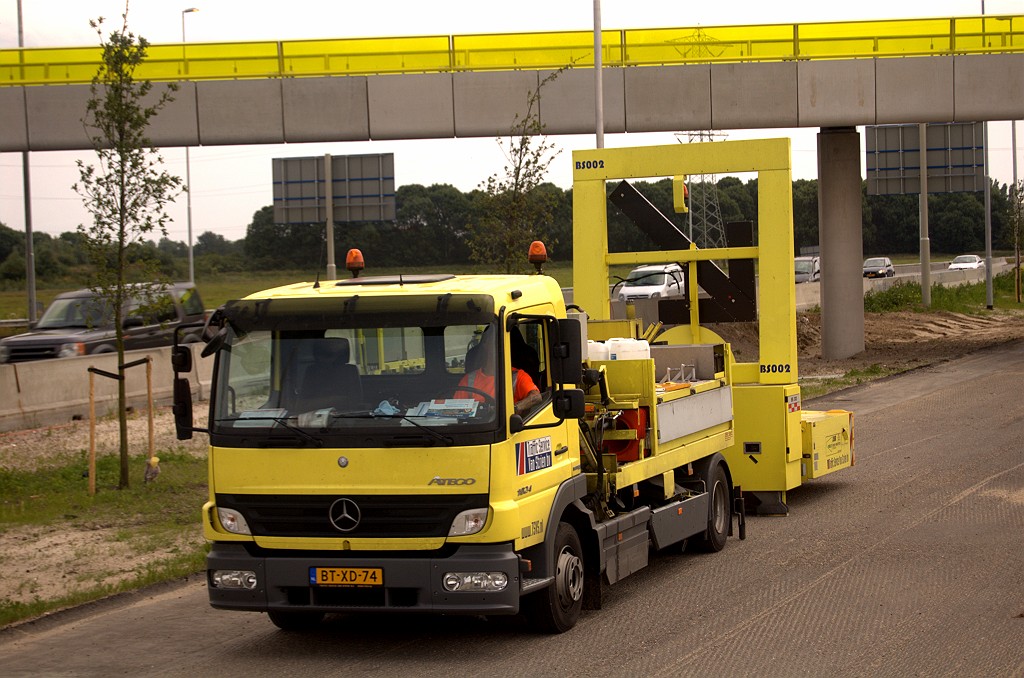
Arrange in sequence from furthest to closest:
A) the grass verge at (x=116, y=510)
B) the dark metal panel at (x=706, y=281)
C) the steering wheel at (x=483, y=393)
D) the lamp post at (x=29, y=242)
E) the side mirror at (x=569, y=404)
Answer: the lamp post at (x=29, y=242) < the dark metal panel at (x=706, y=281) < the grass verge at (x=116, y=510) < the side mirror at (x=569, y=404) < the steering wheel at (x=483, y=393)

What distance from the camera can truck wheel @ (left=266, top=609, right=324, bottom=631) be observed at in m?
8.55

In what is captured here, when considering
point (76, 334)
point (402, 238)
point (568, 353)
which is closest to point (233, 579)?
point (568, 353)

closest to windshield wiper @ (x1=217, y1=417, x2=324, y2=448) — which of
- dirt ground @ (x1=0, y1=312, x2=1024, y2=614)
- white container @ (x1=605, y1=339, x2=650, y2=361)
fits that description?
white container @ (x1=605, y1=339, x2=650, y2=361)

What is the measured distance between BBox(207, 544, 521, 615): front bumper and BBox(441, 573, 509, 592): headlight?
0.08ft

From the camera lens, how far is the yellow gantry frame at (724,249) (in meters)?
12.4

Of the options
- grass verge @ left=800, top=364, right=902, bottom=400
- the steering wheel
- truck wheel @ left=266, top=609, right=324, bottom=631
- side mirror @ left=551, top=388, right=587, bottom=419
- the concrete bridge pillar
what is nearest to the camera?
the steering wheel

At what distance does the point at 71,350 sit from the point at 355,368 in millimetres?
17588

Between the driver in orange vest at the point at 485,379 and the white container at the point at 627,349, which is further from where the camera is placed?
the white container at the point at 627,349

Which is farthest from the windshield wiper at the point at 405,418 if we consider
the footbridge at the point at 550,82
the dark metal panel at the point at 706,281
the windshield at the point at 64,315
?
the footbridge at the point at 550,82

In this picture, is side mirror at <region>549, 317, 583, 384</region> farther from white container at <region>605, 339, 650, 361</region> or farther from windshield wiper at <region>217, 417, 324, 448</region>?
white container at <region>605, 339, 650, 361</region>

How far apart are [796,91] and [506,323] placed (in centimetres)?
2133

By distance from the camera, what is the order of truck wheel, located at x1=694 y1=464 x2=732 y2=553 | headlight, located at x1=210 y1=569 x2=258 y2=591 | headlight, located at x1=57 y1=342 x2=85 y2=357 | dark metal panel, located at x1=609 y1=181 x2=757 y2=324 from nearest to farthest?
headlight, located at x1=210 y1=569 x2=258 y2=591, truck wheel, located at x1=694 y1=464 x2=732 y2=553, dark metal panel, located at x1=609 y1=181 x2=757 y2=324, headlight, located at x1=57 y1=342 x2=85 y2=357

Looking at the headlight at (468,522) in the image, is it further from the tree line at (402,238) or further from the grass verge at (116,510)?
the tree line at (402,238)

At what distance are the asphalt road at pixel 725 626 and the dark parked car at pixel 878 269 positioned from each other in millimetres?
52136
